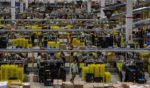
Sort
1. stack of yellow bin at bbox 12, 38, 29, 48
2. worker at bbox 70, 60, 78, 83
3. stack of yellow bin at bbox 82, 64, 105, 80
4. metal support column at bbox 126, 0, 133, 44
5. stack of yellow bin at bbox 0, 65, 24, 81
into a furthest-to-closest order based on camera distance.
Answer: stack of yellow bin at bbox 12, 38, 29, 48 < metal support column at bbox 126, 0, 133, 44 < worker at bbox 70, 60, 78, 83 < stack of yellow bin at bbox 82, 64, 105, 80 < stack of yellow bin at bbox 0, 65, 24, 81

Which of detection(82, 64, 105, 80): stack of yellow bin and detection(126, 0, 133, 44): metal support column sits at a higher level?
detection(126, 0, 133, 44): metal support column

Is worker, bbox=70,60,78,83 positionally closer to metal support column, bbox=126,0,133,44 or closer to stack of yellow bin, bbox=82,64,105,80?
stack of yellow bin, bbox=82,64,105,80

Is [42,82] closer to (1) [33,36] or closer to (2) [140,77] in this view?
(2) [140,77]

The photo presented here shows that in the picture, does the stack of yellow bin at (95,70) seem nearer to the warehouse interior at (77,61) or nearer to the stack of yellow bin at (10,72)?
the warehouse interior at (77,61)

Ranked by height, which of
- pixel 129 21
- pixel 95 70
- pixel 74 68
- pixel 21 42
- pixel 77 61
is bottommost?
pixel 74 68

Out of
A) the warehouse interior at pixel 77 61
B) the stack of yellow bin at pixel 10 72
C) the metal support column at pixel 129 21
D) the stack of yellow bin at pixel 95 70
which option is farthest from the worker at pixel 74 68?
the metal support column at pixel 129 21

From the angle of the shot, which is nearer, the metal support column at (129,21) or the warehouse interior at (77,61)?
the warehouse interior at (77,61)

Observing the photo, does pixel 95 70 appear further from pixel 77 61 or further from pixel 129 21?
pixel 129 21

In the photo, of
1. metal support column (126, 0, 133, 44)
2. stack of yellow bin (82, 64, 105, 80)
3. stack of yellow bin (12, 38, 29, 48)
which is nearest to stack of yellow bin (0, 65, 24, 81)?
stack of yellow bin (82, 64, 105, 80)

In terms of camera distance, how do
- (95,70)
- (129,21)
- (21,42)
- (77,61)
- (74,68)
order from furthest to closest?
1. (21,42)
2. (129,21)
3. (77,61)
4. (74,68)
5. (95,70)

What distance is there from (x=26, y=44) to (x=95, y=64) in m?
8.37

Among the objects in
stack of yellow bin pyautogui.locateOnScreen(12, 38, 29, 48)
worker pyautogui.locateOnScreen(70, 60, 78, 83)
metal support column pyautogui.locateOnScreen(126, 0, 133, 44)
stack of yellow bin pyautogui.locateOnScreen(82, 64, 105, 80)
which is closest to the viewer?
stack of yellow bin pyautogui.locateOnScreen(82, 64, 105, 80)

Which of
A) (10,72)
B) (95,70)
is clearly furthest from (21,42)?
(95,70)

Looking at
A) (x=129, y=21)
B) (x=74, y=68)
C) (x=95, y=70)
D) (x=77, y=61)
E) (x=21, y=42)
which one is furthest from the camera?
(x=21, y=42)
